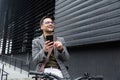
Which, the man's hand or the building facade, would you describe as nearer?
the man's hand

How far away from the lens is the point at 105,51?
7.01m

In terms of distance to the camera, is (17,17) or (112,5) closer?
(112,5)

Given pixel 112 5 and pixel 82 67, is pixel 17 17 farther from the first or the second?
pixel 112 5

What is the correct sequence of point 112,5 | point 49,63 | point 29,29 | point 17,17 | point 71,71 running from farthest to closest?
point 17,17
point 29,29
point 71,71
point 112,5
point 49,63

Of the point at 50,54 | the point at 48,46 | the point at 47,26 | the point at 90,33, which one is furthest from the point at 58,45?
the point at 90,33

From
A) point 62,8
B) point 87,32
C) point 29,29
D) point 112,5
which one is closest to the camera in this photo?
point 112,5

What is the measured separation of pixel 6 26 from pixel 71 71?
550 inches

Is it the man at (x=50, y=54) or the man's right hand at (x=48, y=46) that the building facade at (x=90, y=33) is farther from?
the man's right hand at (x=48, y=46)

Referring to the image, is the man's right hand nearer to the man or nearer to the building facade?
the man

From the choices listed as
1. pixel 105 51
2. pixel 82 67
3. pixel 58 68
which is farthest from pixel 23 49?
pixel 58 68

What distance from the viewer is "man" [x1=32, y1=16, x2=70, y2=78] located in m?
2.85

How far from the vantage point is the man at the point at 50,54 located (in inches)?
112

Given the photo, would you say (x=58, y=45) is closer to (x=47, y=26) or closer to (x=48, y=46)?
(x=48, y=46)

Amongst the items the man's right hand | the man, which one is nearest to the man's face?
the man
